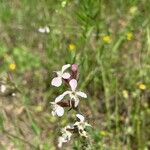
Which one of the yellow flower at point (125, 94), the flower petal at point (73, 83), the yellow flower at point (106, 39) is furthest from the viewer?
the yellow flower at point (106, 39)

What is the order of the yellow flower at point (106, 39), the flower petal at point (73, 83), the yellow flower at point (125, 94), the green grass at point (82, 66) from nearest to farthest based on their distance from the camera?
1. the flower petal at point (73, 83)
2. the green grass at point (82, 66)
3. the yellow flower at point (125, 94)
4. the yellow flower at point (106, 39)

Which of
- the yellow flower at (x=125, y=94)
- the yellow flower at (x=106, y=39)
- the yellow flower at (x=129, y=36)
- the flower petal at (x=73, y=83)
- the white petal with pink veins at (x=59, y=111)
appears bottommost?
the white petal with pink veins at (x=59, y=111)

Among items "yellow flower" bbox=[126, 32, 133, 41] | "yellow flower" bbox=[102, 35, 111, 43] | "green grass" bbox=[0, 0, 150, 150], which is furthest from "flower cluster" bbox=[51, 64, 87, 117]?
"yellow flower" bbox=[126, 32, 133, 41]

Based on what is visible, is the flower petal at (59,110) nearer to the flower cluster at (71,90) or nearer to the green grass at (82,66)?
the flower cluster at (71,90)

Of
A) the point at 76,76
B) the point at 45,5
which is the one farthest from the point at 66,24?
the point at 76,76

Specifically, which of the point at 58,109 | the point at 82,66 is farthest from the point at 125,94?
the point at 58,109

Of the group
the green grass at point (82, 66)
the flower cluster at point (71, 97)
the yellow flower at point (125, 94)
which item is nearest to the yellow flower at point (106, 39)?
the green grass at point (82, 66)

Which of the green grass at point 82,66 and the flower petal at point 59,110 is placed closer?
the flower petal at point 59,110

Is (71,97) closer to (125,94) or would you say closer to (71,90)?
(71,90)

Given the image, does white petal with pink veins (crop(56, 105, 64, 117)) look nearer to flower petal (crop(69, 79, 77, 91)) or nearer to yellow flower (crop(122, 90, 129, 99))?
flower petal (crop(69, 79, 77, 91))
